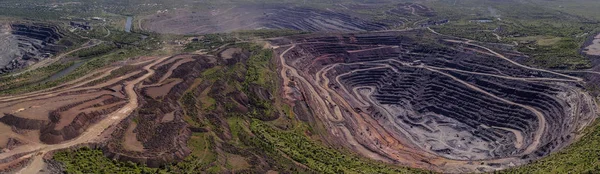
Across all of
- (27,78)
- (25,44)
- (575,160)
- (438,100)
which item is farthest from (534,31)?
(25,44)

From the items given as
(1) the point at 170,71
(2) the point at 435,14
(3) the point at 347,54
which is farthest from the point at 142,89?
(2) the point at 435,14

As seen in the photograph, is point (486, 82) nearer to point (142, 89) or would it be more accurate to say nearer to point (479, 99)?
point (479, 99)

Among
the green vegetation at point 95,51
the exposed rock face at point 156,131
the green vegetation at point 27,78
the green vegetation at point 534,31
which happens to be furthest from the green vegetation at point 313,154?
the green vegetation at point 95,51

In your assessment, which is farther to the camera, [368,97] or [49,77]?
[368,97]

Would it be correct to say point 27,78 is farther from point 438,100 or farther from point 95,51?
point 438,100

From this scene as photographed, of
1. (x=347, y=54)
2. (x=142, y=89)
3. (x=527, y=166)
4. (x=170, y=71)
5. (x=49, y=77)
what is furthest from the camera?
(x=347, y=54)

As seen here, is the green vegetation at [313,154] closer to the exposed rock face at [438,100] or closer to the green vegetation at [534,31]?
the exposed rock face at [438,100]
